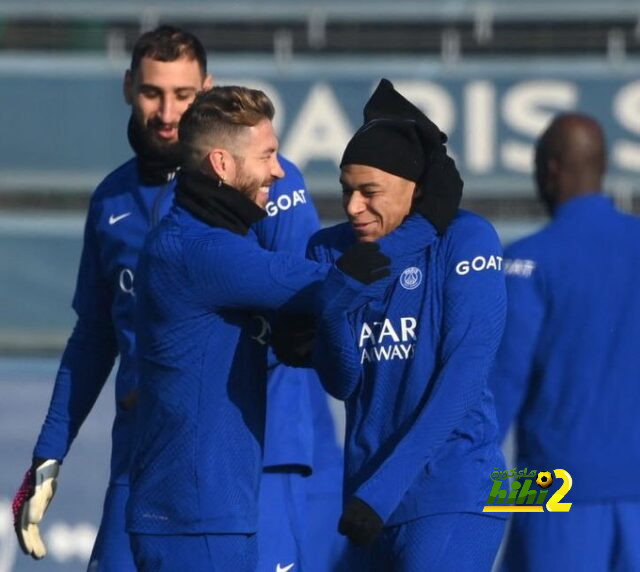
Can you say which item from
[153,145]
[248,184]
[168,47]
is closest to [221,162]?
[248,184]

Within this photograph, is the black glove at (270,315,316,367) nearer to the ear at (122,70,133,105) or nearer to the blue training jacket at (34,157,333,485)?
the blue training jacket at (34,157,333,485)

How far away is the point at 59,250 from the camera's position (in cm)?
1224

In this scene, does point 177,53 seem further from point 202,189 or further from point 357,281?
point 357,281

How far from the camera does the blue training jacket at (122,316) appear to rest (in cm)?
486

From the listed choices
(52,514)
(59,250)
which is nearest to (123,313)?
(52,514)

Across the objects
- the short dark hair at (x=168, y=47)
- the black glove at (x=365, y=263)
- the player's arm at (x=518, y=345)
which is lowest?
the player's arm at (x=518, y=345)

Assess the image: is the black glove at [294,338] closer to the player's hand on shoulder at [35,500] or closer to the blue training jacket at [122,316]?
the blue training jacket at [122,316]

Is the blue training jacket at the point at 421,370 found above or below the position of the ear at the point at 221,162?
below

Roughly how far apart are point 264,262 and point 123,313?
107 cm

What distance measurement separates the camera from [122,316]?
5.08m

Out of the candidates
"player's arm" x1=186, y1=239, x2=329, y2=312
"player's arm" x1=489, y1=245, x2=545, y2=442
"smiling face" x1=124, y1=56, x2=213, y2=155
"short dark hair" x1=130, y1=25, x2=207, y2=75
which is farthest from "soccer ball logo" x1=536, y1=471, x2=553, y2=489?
"short dark hair" x1=130, y1=25, x2=207, y2=75

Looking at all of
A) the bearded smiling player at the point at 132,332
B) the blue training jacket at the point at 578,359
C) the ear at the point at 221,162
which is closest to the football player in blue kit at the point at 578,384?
the blue training jacket at the point at 578,359

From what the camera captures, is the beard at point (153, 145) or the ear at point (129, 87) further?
the ear at point (129, 87)

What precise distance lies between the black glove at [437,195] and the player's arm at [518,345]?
966mm
